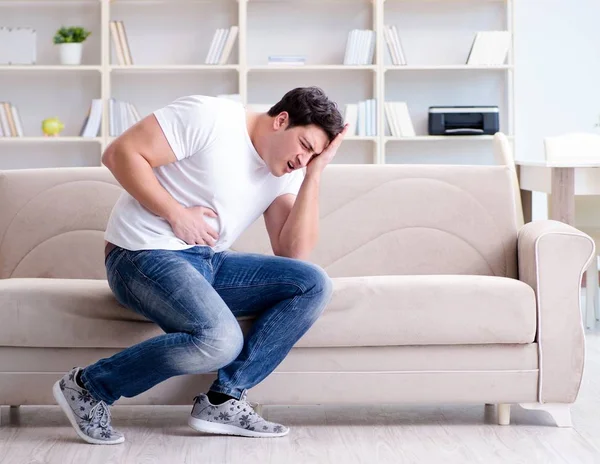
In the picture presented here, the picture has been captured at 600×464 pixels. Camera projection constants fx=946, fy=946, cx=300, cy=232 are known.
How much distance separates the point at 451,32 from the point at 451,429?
Result: 3841mm

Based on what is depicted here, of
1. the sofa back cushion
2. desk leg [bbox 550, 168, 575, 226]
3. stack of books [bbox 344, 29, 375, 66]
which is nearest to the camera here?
the sofa back cushion

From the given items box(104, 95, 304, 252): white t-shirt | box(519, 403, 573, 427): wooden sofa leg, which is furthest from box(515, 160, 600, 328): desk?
box(104, 95, 304, 252): white t-shirt

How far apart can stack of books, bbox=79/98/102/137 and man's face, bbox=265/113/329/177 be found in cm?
343

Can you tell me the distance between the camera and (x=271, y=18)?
5703mm

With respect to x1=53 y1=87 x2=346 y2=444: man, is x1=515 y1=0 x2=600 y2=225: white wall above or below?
above

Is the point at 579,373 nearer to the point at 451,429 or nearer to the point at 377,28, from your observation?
the point at 451,429

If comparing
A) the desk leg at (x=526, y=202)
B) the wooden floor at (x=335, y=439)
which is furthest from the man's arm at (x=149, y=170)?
the desk leg at (x=526, y=202)

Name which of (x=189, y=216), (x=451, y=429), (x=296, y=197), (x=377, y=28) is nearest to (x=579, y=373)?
(x=451, y=429)

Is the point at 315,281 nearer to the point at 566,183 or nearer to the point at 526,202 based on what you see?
the point at 566,183

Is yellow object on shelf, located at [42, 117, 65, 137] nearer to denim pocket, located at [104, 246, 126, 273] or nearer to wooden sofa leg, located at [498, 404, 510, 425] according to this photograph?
denim pocket, located at [104, 246, 126, 273]

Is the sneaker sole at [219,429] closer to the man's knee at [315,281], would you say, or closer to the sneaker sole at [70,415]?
the sneaker sole at [70,415]

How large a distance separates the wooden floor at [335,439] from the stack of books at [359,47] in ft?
10.6

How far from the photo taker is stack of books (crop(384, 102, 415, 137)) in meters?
5.55

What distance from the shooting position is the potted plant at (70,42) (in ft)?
18.0
